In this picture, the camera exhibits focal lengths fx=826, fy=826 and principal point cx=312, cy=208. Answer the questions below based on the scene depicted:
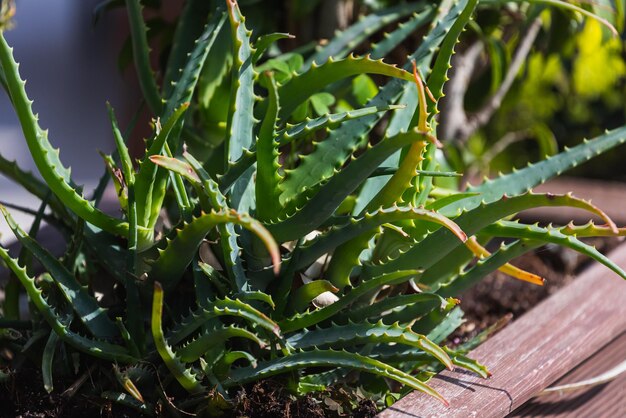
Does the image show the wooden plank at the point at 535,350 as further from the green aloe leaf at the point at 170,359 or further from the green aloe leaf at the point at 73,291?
the green aloe leaf at the point at 73,291

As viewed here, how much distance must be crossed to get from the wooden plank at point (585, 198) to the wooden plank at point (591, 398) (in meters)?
0.44

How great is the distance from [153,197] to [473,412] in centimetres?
37

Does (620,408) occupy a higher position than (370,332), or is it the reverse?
(370,332)

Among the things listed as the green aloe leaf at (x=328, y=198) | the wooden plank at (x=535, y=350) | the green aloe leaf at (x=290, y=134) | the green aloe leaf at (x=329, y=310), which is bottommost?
the wooden plank at (x=535, y=350)

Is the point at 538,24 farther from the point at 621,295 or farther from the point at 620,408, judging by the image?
the point at 620,408

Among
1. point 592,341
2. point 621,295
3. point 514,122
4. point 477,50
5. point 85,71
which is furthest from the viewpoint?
point 85,71

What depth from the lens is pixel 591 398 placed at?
1082mm

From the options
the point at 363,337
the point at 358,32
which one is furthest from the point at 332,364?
the point at 358,32

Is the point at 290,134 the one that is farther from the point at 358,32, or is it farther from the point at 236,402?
the point at 358,32

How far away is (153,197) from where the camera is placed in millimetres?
804

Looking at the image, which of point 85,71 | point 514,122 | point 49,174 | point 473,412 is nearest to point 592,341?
point 473,412

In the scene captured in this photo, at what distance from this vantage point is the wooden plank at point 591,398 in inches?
40.0

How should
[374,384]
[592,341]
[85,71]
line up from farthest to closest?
[85,71], [592,341], [374,384]

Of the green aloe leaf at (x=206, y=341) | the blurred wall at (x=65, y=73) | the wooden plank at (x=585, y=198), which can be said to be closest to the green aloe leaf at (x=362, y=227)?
the green aloe leaf at (x=206, y=341)
